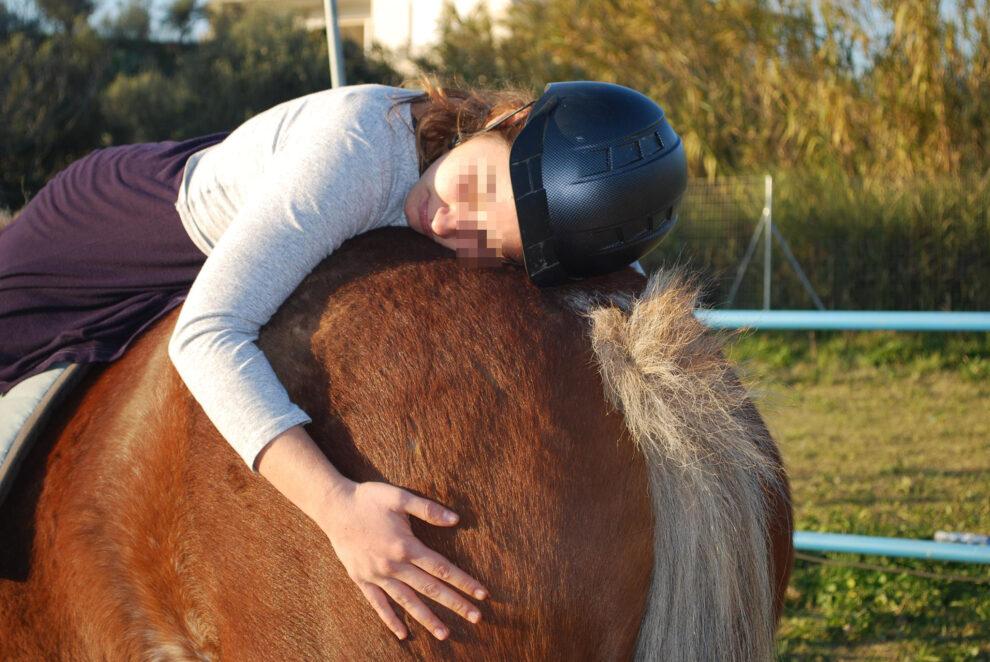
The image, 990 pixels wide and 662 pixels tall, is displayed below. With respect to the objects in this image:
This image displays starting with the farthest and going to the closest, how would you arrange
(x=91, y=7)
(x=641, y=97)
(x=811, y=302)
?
(x=91, y=7)
(x=811, y=302)
(x=641, y=97)

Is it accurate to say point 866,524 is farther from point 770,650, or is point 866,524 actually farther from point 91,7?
point 91,7

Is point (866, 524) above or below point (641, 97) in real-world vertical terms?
below

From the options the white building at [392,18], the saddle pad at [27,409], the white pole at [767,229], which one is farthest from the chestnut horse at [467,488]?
the white building at [392,18]

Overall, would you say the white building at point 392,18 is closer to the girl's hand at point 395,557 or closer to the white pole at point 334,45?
the white pole at point 334,45

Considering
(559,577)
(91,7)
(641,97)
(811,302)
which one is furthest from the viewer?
(91,7)

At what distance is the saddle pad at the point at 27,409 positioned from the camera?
59.3 inches

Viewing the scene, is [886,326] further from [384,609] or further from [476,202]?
[384,609]

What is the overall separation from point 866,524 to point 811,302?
5.02 meters

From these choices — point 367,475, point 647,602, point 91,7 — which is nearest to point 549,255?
point 367,475

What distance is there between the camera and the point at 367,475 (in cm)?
127

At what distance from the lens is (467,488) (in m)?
1.24

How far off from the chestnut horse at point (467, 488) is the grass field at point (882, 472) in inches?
12.7

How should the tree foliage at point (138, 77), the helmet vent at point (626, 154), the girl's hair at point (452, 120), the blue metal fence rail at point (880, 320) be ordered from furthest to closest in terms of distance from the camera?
the tree foliage at point (138, 77) → the blue metal fence rail at point (880, 320) → the girl's hair at point (452, 120) → the helmet vent at point (626, 154)

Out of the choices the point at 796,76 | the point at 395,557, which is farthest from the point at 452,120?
the point at 796,76
